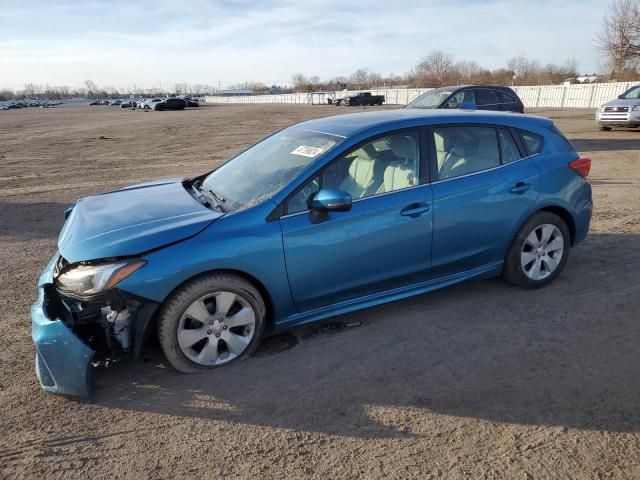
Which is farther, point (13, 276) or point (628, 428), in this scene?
point (13, 276)

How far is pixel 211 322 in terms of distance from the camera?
11.0 ft

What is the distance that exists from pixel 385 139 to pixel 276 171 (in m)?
0.91

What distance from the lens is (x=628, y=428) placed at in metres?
2.76

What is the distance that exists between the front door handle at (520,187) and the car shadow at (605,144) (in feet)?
36.0

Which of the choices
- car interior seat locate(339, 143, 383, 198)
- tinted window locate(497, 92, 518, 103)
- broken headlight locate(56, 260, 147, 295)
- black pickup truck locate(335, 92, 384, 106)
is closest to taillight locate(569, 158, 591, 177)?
car interior seat locate(339, 143, 383, 198)

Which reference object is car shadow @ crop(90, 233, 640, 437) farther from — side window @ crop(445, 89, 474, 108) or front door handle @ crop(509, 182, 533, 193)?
side window @ crop(445, 89, 474, 108)

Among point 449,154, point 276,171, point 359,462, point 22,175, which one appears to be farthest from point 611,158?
point 22,175

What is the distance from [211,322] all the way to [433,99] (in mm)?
10935

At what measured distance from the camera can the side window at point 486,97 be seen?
42.4ft

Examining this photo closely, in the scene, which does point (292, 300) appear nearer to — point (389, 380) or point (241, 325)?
point (241, 325)

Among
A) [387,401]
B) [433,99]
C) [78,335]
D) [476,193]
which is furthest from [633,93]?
[78,335]

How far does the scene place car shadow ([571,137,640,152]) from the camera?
13852 mm

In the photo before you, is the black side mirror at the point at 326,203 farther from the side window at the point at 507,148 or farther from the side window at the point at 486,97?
the side window at the point at 486,97

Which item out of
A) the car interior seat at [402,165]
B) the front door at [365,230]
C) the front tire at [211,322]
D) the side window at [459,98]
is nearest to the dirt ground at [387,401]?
the front tire at [211,322]
